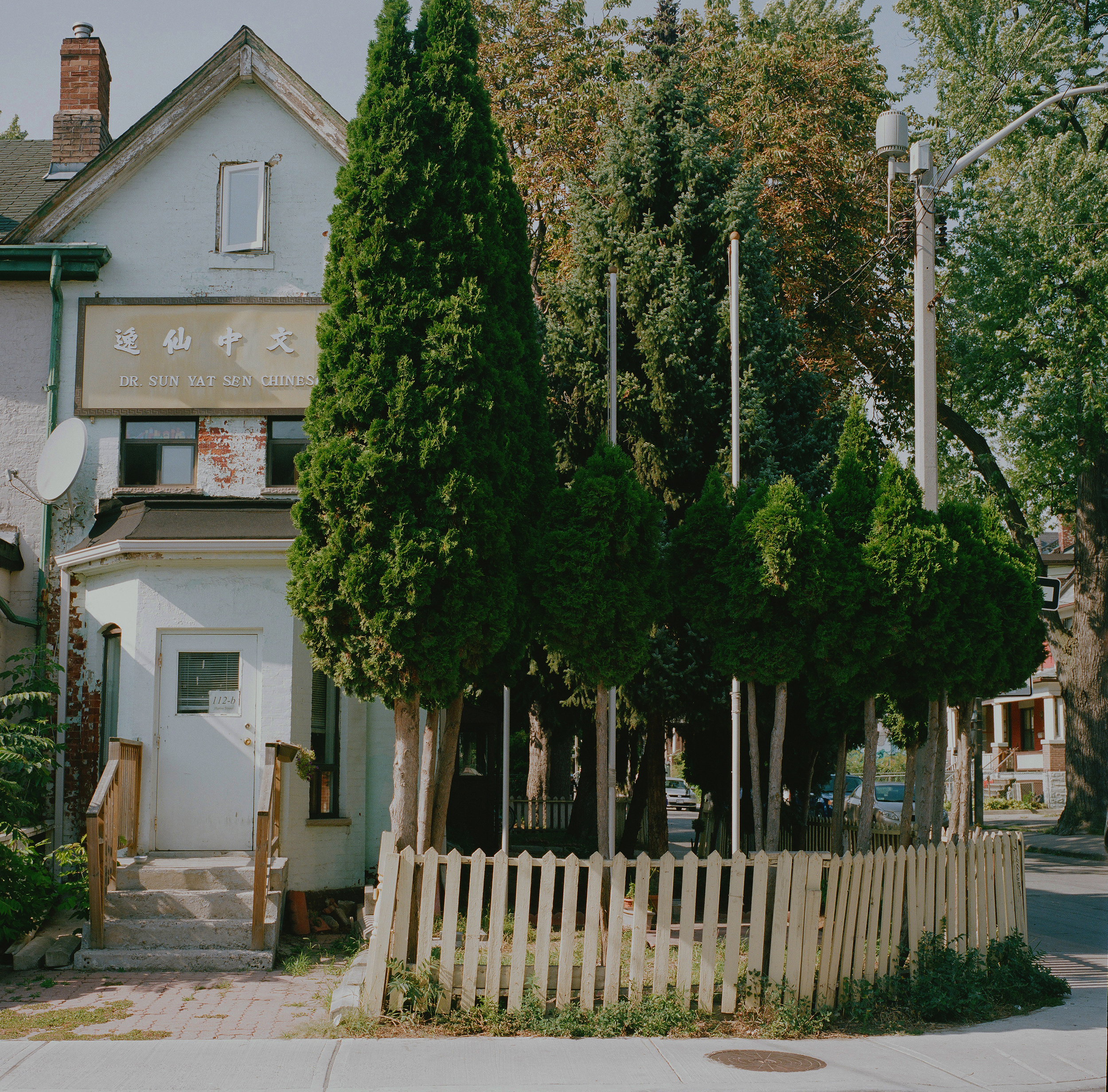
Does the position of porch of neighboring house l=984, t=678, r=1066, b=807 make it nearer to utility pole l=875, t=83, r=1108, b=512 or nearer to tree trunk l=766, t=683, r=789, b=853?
utility pole l=875, t=83, r=1108, b=512

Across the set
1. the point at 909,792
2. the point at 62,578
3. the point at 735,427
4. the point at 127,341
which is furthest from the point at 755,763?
the point at 127,341

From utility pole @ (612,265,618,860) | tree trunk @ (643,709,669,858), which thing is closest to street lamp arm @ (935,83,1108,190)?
utility pole @ (612,265,618,860)

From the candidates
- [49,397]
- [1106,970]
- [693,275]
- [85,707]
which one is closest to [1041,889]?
[1106,970]

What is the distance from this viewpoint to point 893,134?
10.1m

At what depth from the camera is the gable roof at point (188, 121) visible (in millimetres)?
12641

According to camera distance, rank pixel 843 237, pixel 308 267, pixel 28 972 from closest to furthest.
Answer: pixel 28 972, pixel 308 267, pixel 843 237

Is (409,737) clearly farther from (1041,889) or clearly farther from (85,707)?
(1041,889)

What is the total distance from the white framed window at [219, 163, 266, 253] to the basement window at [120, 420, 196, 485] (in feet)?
7.20

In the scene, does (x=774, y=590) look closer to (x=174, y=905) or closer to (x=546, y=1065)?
(x=546, y=1065)

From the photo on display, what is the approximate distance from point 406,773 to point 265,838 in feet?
5.86

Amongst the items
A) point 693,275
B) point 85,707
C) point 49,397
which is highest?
point 693,275

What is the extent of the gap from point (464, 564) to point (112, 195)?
25.7 ft

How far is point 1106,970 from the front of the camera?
32.1ft

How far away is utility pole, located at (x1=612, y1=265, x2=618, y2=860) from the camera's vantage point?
935 cm
